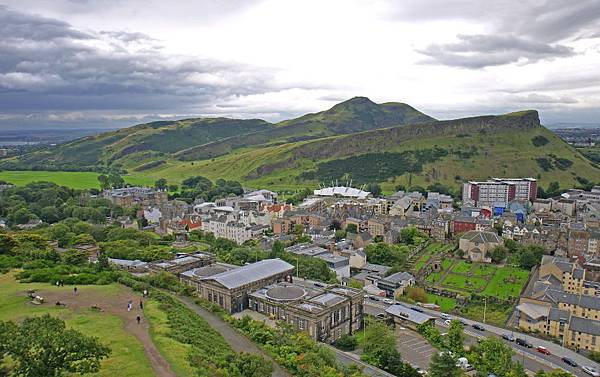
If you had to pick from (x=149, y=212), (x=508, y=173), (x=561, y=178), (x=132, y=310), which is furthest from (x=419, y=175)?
(x=132, y=310)

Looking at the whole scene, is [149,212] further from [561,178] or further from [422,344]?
[561,178]

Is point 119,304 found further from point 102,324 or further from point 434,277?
point 434,277

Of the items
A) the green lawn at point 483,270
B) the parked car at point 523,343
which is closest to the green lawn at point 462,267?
the green lawn at point 483,270

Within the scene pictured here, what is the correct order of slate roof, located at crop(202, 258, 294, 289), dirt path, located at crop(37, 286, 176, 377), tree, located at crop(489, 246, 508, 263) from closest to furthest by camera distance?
dirt path, located at crop(37, 286, 176, 377)
slate roof, located at crop(202, 258, 294, 289)
tree, located at crop(489, 246, 508, 263)

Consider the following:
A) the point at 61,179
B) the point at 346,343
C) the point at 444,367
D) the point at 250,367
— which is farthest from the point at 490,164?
the point at 61,179

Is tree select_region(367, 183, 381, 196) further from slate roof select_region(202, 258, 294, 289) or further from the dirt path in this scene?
the dirt path

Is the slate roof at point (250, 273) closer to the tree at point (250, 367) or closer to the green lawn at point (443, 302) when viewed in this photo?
the green lawn at point (443, 302)

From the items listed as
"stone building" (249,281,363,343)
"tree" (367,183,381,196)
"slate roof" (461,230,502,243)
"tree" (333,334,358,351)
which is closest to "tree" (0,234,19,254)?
"stone building" (249,281,363,343)
